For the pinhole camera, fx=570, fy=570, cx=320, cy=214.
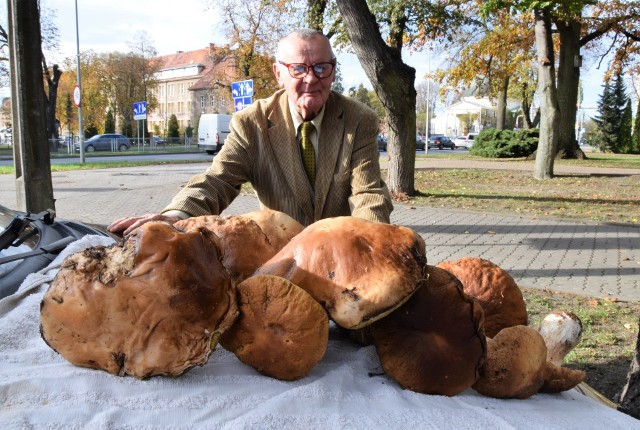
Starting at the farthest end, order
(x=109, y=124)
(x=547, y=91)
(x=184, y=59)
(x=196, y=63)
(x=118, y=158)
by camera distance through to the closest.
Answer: (x=184, y=59)
(x=196, y=63)
(x=109, y=124)
(x=118, y=158)
(x=547, y=91)

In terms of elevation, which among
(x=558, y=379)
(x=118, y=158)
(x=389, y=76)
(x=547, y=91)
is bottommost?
(x=118, y=158)

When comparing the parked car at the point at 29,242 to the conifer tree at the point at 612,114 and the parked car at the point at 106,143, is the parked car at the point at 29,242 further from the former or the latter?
the conifer tree at the point at 612,114

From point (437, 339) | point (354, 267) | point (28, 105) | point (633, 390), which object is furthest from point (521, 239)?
point (354, 267)

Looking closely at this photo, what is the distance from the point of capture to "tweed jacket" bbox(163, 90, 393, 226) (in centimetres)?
283

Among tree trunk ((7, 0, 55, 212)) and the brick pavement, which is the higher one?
tree trunk ((7, 0, 55, 212))

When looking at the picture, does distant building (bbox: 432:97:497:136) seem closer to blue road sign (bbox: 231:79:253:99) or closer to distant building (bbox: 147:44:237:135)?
distant building (bbox: 147:44:237:135)

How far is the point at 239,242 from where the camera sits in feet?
4.99

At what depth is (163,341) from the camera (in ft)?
3.97

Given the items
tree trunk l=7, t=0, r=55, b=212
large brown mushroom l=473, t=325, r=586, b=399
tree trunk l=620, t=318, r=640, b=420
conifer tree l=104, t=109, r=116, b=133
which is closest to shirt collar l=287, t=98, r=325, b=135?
large brown mushroom l=473, t=325, r=586, b=399

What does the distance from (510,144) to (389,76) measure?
73.6 ft

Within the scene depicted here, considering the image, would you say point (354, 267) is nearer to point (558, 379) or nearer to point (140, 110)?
point (558, 379)

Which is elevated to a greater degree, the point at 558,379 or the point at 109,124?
the point at 109,124

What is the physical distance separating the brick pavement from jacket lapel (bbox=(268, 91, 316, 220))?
160 inches

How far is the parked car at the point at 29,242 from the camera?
7.18ft
